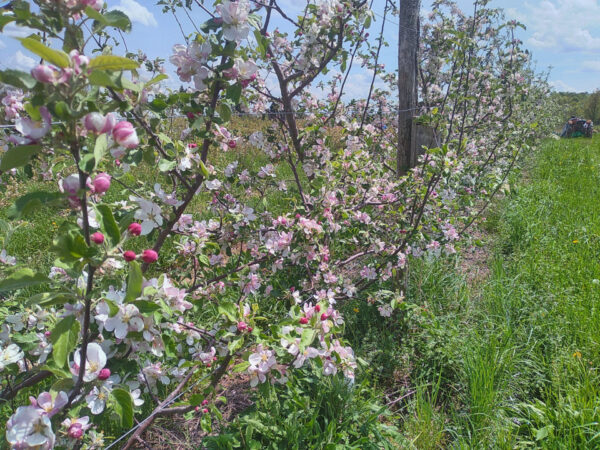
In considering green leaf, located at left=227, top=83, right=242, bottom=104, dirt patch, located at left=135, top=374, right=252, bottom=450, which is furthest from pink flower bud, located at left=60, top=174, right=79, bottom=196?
dirt patch, located at left=135, top=374, right=252, bottom=450

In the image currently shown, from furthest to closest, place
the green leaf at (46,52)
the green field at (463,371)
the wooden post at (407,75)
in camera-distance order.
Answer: the wooden post at (407,75) < the green field at (463,371) < the green leaf at (46,52)

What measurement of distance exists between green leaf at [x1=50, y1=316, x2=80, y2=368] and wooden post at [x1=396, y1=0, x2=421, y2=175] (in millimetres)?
2156

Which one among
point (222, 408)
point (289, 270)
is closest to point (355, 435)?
point (222, 408)

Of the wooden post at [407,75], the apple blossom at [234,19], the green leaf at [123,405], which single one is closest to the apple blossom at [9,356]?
the green leaf at [123,405]

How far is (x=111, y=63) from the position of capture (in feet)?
2.07

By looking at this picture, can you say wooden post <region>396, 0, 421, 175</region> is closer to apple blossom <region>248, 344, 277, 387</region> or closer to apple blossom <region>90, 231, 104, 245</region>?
apple blossom <region>248, 344, 277, 387</region>

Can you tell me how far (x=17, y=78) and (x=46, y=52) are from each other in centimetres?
7

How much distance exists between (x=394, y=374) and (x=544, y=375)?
0.74 metres

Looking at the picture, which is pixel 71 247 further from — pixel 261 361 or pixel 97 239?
pixel 261 361

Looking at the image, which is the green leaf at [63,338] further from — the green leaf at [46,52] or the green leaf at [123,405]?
the green leaf at [46,52]

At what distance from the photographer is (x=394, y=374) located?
214 centimetres

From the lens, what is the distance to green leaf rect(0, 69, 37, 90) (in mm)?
602

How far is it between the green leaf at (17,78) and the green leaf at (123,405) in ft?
1.99

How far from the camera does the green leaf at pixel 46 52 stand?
553 mm
